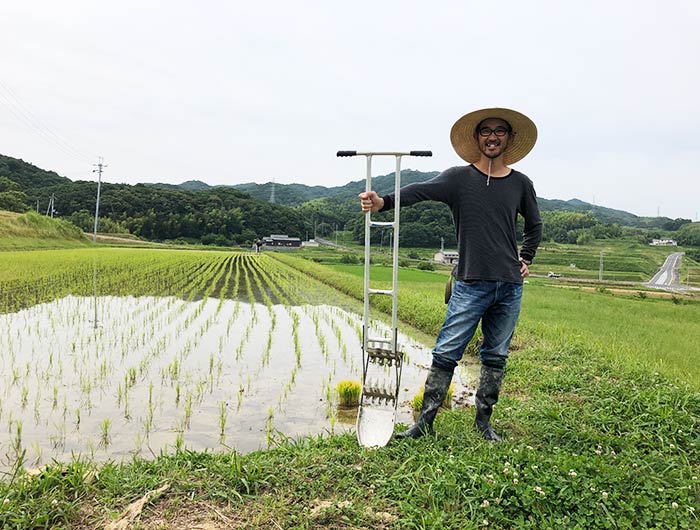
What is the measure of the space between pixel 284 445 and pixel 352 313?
7.17 m

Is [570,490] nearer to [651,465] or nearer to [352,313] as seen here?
[651,465]

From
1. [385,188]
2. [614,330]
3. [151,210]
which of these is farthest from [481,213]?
[385,188]

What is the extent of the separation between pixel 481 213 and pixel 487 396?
1142 mm

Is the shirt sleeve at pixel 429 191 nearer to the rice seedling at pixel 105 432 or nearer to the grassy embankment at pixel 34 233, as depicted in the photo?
the rice seedling at pixel 105 432

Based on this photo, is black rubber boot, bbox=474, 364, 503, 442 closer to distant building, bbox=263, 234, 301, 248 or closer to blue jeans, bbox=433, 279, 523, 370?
blue jeans, bbox=433, 279, 523, 370

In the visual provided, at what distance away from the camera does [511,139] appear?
9.25 ft

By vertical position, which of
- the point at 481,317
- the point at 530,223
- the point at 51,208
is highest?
the point at 51,208

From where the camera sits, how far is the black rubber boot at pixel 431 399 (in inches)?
108

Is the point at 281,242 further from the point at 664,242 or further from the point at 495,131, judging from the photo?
the point at 664,242

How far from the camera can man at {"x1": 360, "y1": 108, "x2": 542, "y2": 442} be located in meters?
2.64

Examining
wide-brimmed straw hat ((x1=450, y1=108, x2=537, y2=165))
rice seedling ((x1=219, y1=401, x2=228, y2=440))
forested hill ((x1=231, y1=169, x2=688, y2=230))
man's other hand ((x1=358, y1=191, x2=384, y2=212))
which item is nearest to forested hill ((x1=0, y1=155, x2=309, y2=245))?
forested hill ((x1=231, y1=169, x2=688, y2=230))

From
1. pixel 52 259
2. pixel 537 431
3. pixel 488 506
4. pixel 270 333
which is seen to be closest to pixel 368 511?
pixel 488 506

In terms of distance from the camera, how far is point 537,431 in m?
2.99

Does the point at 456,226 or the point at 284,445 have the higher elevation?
the point at 456,226
